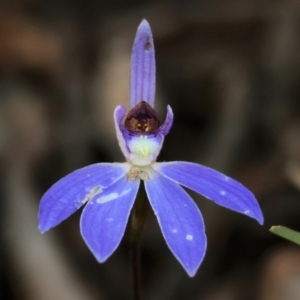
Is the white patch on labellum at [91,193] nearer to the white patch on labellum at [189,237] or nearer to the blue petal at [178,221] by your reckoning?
the blue petal at [178,221]

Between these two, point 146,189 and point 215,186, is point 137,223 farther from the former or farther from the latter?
point 215,186

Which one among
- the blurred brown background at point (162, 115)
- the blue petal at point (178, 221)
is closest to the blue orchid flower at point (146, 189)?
the blue petal at point (178, 221)

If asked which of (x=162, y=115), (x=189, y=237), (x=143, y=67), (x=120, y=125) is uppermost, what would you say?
(x=143, y=67)

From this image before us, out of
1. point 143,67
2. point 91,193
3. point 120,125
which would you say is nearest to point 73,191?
point 91,193

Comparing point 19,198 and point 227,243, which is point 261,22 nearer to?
point 227,243

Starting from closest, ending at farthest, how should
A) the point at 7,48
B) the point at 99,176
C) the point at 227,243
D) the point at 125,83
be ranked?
the point at 99,176
the point at 227,243
the point at 125,83
the point at 7,48

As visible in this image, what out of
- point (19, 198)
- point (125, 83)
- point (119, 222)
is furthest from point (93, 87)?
point (119, 222)

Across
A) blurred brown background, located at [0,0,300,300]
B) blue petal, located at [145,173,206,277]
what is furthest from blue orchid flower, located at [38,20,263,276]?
blurred brown background, located at [0,0,300,300]
